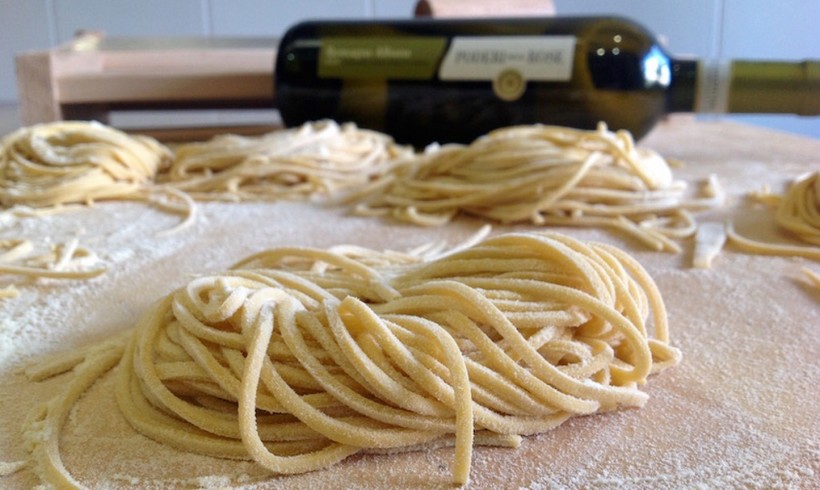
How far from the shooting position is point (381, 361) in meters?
0.63

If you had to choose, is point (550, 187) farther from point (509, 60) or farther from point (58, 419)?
point (58, 419)

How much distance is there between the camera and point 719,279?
3.24ft

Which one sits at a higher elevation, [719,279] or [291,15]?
[291,15]

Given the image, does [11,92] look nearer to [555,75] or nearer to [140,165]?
[140,165]

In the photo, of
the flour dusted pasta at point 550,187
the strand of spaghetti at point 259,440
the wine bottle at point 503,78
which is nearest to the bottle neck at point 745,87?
the wine bottle at point 503,78

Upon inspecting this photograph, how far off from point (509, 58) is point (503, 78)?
0.04 meters

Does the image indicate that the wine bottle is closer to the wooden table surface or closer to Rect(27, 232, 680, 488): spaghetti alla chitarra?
the wooden table surface

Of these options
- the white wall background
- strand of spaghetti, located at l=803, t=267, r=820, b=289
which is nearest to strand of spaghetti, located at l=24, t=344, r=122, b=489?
strand of spaghetti, located at l=803, t=267, r=820, b=289

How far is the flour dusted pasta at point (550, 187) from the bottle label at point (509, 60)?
1.02 feet

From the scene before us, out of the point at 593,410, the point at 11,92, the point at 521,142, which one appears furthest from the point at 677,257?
the point at 11,92

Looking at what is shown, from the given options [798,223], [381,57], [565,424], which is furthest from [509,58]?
[565,424]

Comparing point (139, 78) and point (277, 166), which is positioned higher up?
point (139, 78)

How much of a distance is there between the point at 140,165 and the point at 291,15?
1638 mm

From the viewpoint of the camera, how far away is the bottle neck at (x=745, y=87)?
154cm
